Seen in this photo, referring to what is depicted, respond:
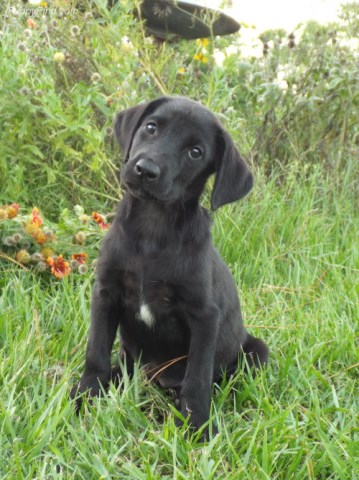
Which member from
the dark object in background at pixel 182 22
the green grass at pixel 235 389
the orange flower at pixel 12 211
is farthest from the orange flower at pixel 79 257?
the dark object in background at pixel 182 22

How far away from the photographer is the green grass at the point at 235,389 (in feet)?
6.69

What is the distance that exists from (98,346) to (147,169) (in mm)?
686

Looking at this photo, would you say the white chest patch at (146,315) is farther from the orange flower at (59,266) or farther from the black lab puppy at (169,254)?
the orange flower at (59,266)

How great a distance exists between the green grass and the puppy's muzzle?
2.42ft

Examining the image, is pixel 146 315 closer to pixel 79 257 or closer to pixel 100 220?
pixel 79 257

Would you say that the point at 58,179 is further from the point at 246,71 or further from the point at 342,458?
the point at 342,458

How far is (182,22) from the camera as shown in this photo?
543cm

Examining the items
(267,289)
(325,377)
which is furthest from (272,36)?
(325,377)

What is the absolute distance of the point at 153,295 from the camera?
8.10 ft

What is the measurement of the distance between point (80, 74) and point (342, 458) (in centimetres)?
297

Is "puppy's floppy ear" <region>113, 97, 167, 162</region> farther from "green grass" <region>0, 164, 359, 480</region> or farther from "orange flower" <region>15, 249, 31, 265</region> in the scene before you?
"orange flower" <region>15, 249, 31, 265</region>

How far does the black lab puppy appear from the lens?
244 centimetres

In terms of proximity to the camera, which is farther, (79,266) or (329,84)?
(329,84)

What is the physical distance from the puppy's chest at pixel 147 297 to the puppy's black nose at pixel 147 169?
0.37 meters
